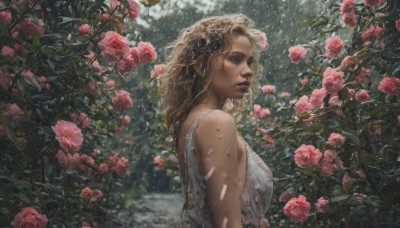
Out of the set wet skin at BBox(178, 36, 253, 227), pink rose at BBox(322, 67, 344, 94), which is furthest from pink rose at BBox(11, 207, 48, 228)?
pink rose at BBox(322, 67, 344, 94)

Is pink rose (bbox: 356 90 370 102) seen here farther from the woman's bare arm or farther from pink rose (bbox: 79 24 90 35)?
pink rose (bbox: 79 24 90 35)

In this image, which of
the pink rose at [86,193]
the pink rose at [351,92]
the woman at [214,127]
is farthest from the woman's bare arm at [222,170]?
the pink rose at [86,193]

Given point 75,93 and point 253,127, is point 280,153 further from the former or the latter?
point 75,93

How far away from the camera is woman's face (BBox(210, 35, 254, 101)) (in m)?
1.38

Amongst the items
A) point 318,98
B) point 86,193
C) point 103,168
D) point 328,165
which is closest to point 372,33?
point 318,98

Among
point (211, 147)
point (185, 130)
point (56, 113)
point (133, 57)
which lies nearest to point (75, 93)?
point (56, 113)

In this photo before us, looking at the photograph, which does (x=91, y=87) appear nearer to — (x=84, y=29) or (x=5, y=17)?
(x=84, y=29)

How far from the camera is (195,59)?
4.92 feet

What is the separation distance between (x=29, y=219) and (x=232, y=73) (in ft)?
3.45

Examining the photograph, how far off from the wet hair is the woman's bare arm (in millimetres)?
254

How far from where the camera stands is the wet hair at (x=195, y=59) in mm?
1424

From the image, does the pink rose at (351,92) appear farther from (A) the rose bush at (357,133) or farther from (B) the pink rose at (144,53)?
(B) the pink rose at (144,53)

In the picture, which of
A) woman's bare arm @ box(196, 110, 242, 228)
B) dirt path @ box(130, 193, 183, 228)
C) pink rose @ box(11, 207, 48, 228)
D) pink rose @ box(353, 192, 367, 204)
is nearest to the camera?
woman's bare arm @ box(196, 110, 242, 228)

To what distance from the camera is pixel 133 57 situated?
8.04 feet
